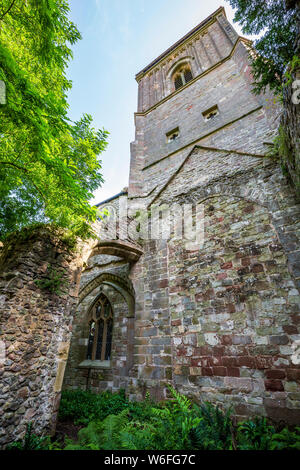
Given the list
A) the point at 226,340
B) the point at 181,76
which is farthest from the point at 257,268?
the point at 181,76

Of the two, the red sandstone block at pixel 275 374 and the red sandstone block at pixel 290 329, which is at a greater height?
the red sandstone block at pixel 290 329

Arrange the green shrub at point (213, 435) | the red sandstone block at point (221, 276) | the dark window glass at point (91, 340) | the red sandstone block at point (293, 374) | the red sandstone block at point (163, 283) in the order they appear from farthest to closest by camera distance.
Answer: the dark window glass at point (91, 340) < the red sandstone block at point (163, 283) < the red sandstone block at point (221, 276) < the red sandstone block at point (293, 374) < the green shrub at point (213, 435)

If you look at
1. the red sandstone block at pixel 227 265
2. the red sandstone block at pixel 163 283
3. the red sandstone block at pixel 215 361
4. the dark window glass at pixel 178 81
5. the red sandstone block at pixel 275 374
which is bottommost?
the red sandstone block at pixel 275 374

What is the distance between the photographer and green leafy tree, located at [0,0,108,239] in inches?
125

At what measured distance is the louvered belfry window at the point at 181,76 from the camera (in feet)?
39.8

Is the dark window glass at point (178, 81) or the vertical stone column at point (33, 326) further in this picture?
the dark window glass at point (178, 81)

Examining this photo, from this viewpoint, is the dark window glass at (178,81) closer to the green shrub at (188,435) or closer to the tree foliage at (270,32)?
the tree foliage at (270,32)

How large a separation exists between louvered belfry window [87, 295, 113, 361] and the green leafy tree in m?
4.22

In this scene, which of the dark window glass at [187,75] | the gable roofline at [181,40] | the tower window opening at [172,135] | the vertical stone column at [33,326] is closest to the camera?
the vertical stone column at [33,326]

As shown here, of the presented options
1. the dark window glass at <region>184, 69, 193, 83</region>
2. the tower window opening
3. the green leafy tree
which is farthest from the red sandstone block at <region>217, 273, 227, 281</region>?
the dark window glass at <region>184, 69, 193, 83</region>

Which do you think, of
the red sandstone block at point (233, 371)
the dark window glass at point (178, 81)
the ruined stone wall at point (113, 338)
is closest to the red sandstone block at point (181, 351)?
the red sandstone block at point (233, 371)

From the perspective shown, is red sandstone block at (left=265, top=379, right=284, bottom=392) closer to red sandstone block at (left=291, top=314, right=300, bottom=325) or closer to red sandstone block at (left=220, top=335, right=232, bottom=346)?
red sandstone block at (left=220, top=335, right=232, bottom=346)

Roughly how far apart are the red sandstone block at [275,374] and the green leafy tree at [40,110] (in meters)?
4.87

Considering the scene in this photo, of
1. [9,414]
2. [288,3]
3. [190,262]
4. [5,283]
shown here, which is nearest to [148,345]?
[190,262]
